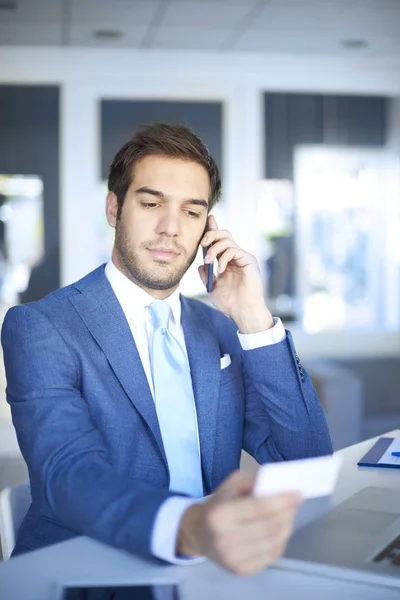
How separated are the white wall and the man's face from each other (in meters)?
4.43

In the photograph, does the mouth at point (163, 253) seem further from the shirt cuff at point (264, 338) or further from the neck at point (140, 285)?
the shirt cuff at point (264, 338)

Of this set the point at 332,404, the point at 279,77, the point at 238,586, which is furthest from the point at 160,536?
the point at 279,77

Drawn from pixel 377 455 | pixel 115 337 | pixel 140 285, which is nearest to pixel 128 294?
pixel 140 285

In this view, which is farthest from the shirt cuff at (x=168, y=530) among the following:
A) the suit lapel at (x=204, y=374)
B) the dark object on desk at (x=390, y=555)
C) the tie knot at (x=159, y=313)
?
the tie knot at (x=159, y=313)

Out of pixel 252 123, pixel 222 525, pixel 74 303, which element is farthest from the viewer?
pixel 252 123

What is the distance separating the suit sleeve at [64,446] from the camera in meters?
1.05

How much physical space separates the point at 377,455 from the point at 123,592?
37.0 inches

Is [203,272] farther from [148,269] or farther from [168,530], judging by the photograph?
[168,530]

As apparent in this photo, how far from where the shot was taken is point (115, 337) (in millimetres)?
1602

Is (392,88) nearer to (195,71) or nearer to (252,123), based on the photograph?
(252,123)

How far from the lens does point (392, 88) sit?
6.65 metres

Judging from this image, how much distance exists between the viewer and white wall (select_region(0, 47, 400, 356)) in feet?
20.0

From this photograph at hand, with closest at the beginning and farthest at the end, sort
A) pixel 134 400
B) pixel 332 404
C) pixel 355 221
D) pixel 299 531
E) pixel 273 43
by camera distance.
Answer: pixel 299 531
pixel 134 400
pixel 332 404
pixel 273 43
pixel 355 221

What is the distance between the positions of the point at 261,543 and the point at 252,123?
19.1ft
